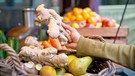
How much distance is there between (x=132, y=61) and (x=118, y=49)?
56 millimetres

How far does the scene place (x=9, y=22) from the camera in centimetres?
407

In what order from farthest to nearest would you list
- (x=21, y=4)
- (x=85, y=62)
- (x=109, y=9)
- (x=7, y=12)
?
(x=21, y=4), (x=7, y=12), (x=109, y=9), (x=85, y=62)

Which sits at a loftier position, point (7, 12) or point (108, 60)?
point (108, 60)

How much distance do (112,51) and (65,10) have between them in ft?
10.7

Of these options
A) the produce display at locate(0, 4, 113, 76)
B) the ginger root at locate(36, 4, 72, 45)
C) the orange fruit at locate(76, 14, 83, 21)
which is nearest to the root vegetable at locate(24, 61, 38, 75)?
the produce display at locate(0, 4, 113, 76)

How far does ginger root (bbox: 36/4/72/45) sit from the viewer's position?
2.26 feet

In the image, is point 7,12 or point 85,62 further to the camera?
point 7,12

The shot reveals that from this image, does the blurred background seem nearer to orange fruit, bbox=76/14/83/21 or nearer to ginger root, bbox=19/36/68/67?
orange fruit, bbox=76/14/83/21

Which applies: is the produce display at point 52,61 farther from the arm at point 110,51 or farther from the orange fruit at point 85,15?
the orange fruit at point 85,15

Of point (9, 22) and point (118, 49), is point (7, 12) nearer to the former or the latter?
point (9, 22)

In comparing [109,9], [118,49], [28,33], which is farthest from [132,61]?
[109,9]

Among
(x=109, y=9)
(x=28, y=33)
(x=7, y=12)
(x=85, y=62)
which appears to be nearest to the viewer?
(x=85, y=62)

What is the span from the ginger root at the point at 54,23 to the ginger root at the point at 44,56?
48 mm

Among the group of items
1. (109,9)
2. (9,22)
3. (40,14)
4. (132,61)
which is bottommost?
(9,22)
